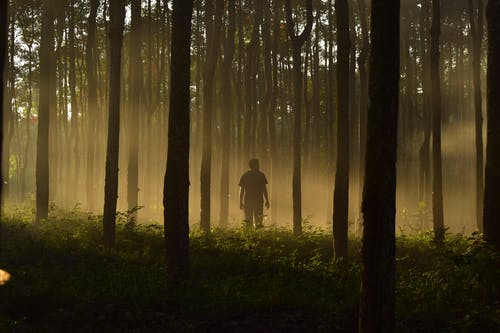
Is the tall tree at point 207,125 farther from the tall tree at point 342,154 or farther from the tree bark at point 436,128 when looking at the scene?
the tree bark at point 436,128

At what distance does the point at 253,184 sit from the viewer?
18.0m

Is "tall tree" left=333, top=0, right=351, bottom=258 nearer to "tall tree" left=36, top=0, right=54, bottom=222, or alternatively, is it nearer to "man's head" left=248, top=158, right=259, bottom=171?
"man's head" left=248, top=158, right=259, bottom=171

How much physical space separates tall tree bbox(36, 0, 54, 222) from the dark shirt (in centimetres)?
583

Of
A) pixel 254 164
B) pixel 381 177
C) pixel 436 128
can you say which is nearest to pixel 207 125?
pixel 254 164

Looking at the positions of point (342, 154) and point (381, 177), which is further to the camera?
point (342, 154)

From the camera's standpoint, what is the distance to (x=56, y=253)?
1185 centimetres

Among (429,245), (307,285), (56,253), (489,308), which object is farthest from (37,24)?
(489,308)

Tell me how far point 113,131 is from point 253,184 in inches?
251

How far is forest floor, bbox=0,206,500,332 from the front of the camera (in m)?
7.43

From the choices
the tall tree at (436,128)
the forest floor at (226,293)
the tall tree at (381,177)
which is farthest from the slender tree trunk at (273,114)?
the tall tree at (381,177)

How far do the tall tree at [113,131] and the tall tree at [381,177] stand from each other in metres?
7.58

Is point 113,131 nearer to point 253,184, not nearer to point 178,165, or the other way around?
point 178,165

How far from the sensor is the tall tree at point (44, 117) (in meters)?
17.3

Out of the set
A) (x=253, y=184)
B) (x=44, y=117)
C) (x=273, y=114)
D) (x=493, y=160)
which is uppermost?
(x=273, y=114)
